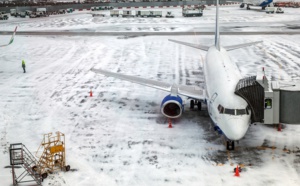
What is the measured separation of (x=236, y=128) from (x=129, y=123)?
9.77 meters

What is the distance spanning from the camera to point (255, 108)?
928 inches

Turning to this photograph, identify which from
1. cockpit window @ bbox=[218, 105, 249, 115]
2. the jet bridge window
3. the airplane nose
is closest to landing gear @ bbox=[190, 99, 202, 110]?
cockpit window @ bbox=[218, 105, 249, 115]

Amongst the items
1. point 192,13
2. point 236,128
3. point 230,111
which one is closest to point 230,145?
point 236,128

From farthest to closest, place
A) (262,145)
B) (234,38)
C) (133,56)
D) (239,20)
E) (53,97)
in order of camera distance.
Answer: (239,20) < (234,38) < (133,56) < (53,97) < (262,145)

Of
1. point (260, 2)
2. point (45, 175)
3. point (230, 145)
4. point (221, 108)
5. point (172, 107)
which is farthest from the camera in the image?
point (260, 2)

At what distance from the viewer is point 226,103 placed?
23.8 m

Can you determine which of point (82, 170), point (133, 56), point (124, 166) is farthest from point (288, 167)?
point (133, 56)

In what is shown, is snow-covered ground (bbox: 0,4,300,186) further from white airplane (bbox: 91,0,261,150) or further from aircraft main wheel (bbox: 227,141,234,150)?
white airplane (bbox: 91,0,261,150)

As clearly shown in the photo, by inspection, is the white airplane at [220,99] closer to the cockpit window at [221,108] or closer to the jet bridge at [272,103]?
the cockpit window at [221,108]

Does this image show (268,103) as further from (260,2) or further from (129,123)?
(260,2)

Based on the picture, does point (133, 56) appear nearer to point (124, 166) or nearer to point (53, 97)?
point (53, 97)

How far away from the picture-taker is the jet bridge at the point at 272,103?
77.2ft

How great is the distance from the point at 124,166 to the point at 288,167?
932cm

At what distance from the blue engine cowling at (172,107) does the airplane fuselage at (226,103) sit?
2.22 m
